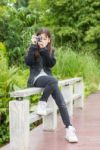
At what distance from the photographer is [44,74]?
7.26m

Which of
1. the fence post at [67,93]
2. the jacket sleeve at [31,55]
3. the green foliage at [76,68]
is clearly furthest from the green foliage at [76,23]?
the jacket sleeve at [31,55]

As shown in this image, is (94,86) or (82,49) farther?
(82,49)

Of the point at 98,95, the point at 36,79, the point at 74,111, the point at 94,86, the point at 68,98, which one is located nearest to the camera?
the point at 36,79

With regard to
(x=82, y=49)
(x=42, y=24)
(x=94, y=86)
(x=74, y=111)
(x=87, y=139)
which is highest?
(x=42, y=24)

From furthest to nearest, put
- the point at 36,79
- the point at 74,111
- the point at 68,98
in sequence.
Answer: the point at 74,111, the point at 68,98, the point at 36,79

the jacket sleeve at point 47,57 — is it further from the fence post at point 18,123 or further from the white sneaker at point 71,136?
the fence post at point 18,123

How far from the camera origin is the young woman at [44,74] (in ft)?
23.3

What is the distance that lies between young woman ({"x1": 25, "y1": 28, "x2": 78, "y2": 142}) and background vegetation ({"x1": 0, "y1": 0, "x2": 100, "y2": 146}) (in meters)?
5.96

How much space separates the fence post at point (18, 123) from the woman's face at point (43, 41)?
130 cm

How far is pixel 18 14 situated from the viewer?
21.2 meters

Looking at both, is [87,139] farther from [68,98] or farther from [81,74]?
[81,74]

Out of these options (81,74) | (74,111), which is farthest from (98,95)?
(74,111)

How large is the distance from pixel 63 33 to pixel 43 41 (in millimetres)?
16571

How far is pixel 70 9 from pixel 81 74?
9229mm
